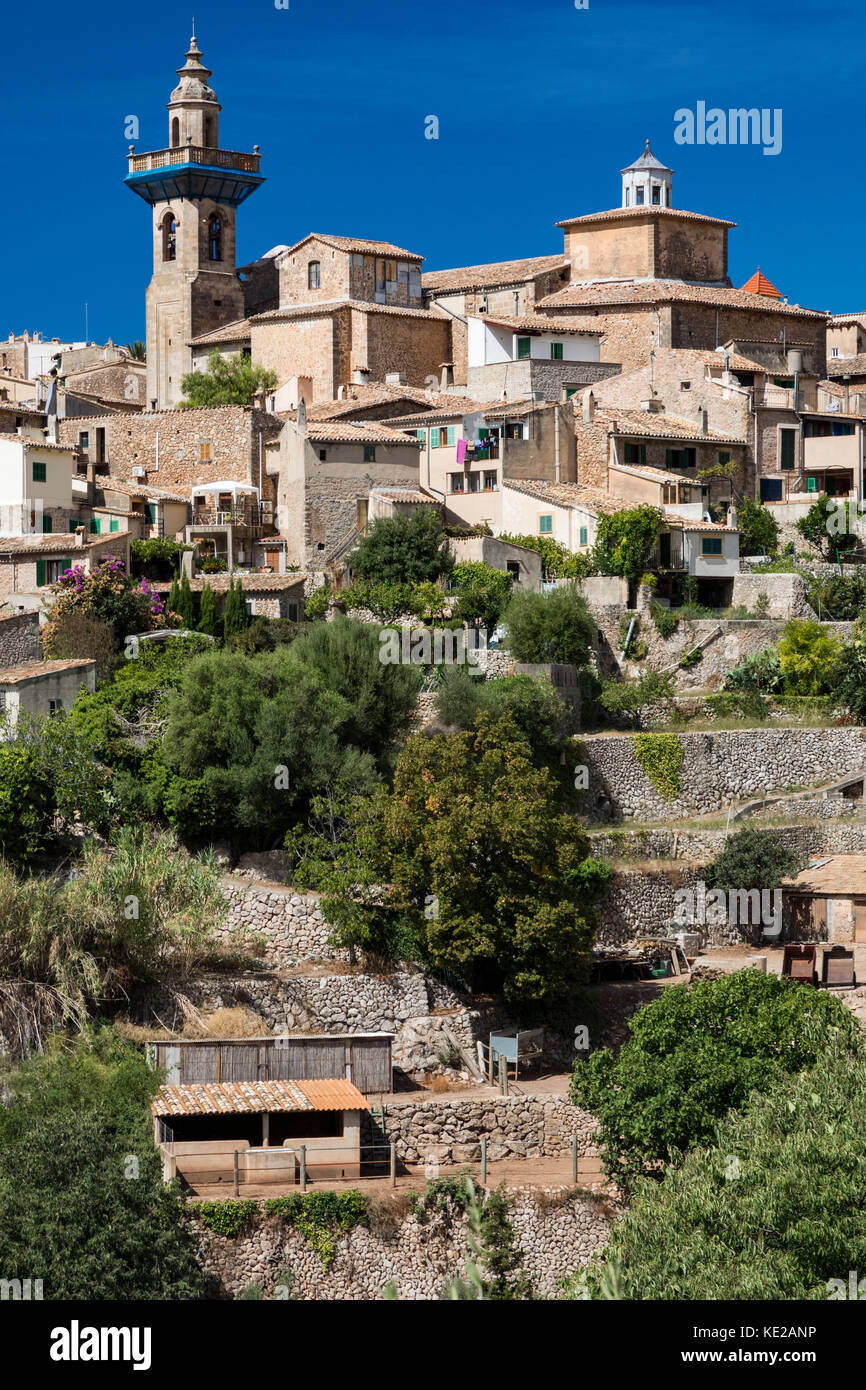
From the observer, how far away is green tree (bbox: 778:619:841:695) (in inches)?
1620

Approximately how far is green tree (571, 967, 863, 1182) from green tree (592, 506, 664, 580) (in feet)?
62.0

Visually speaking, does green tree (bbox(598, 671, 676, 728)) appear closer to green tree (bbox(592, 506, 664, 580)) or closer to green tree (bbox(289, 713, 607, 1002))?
green tree (bbox(592, 506, 664, 580))

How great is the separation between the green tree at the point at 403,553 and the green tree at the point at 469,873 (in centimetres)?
1275

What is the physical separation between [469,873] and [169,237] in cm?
4451

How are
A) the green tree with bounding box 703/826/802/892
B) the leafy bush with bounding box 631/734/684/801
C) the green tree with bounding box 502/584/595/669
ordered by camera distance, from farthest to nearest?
the green tree with bounding box 502/584/595/669
the leafy bush with bounding box 631/734/684/801
the green tree with bounding box 703/826/802/892

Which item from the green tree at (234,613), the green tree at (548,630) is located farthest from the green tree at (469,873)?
the green tree at (234,613)

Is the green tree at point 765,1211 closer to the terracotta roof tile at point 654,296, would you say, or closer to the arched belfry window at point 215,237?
the terracotta roof tile at point 654,296

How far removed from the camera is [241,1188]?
23.7m

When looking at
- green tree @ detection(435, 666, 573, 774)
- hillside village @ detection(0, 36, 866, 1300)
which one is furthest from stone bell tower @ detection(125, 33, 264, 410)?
green tree @ detection(435, 666, 573, 774)

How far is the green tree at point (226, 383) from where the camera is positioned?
58125 mm

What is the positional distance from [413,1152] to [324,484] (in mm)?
25118

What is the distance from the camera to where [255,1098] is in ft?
83.3
